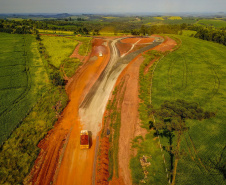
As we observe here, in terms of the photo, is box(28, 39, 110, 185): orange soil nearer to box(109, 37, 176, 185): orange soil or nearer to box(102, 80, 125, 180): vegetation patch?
box(102, 80, 125, 180): vegetation patch

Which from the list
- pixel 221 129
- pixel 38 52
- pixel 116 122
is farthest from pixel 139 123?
pixel 38 52

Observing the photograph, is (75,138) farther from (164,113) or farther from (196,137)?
(196,137)

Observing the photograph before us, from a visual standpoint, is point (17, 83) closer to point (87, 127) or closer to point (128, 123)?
point (87, 127)

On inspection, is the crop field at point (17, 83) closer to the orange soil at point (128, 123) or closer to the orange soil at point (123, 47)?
the orange soil at point (128, 123)

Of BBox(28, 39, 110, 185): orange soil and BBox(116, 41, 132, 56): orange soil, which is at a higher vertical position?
BBox(116, 41, 132, 56): orange soil

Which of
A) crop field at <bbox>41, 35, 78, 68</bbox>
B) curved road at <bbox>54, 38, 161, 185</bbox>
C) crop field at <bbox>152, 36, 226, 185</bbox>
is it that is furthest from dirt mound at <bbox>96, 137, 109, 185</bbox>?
crop field at <bbox>41, 35, 78, 68</bbox>

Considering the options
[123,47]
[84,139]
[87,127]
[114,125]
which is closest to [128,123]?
[114,125]

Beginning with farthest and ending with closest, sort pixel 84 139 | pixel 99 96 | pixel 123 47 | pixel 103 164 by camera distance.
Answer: pixel 123 47, pixel 99 96, pixel 84 139, pixel 103 164
